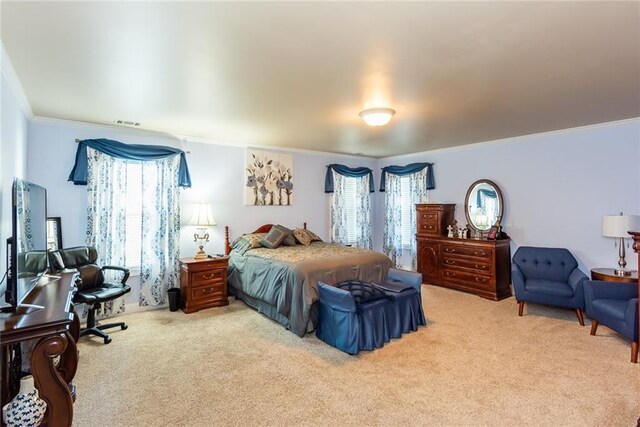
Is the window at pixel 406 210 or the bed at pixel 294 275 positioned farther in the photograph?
the window at pixel 406 210

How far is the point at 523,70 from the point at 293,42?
5.93 feet

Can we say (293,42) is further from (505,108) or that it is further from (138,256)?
(138,256)

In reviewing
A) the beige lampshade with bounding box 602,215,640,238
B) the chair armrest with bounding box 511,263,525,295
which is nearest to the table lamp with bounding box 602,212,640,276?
the beige lampshade with bounding box 602,215,640,238

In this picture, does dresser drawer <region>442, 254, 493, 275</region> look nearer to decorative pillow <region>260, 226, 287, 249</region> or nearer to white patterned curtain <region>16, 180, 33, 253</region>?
decorative pillow <region>260, 226, 287, 249</region>

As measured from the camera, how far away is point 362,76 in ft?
8.46

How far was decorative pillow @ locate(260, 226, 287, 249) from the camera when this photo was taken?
491 centimetres

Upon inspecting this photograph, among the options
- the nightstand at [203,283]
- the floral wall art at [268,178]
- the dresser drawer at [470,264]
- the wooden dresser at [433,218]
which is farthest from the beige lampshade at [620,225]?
the nightstand at [203,283]

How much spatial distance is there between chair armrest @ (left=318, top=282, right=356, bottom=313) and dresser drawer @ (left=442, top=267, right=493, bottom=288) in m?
2.86

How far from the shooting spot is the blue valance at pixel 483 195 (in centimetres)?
527

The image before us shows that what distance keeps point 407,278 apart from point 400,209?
9.70ft

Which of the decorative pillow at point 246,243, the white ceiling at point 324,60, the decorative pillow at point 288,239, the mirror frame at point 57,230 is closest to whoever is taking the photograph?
the white ceiling at point 324,60

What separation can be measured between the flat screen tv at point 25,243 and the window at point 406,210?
569 cm

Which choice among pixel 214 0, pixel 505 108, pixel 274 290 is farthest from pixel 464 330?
pixel 214 0

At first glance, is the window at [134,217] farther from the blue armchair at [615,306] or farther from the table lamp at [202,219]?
the blue armchair at [615,306]
